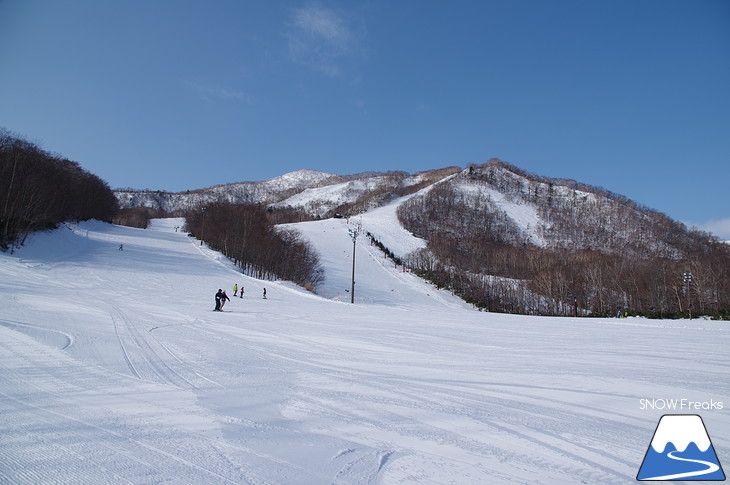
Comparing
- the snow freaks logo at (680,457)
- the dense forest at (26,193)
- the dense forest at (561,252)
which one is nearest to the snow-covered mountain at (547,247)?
the dense forest at (561,252)

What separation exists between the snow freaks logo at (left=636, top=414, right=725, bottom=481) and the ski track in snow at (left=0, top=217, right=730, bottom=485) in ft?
0.76

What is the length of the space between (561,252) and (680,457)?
107517 mm

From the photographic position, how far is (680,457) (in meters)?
3.07

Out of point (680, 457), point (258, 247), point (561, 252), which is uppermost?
point (561, 252)

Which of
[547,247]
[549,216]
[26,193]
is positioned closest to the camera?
[26,193]

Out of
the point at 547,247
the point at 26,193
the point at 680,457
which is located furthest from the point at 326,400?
the point at 547,247

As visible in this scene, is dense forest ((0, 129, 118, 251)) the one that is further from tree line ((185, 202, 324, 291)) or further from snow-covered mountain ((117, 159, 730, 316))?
snow-covered mountain ((117, 159, 730, 316))

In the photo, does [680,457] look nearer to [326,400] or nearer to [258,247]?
[326,400]

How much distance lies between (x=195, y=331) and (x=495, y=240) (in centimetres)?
12789

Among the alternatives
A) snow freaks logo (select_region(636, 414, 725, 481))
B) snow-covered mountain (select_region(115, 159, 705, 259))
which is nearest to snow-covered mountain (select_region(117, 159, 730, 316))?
snow-covered mountain (select_region(115, 159, 705, 259))

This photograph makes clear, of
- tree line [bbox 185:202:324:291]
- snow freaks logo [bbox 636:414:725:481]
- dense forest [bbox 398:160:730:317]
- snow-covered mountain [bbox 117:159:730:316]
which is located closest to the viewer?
snow freaks logo [bbox 636:414:725:481]

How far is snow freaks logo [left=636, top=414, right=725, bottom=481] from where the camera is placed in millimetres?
2984

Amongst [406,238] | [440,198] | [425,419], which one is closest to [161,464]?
[425,419]

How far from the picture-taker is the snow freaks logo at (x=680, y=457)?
9.79ft
